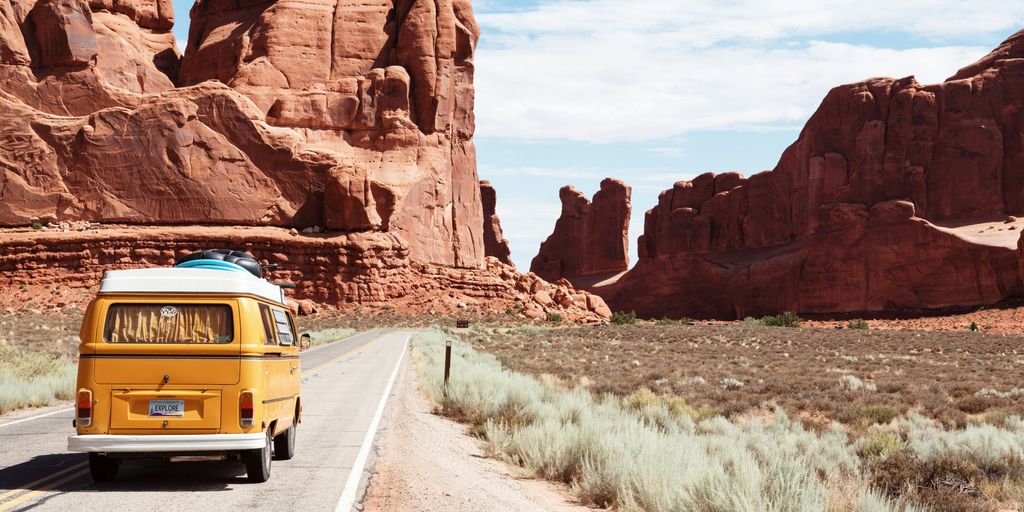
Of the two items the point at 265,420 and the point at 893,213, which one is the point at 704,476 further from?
the point at 893,213

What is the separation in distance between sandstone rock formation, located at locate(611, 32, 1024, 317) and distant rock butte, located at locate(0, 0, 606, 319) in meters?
33.9

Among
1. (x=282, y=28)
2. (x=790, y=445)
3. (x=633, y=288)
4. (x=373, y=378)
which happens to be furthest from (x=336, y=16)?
(x=790, y=445)

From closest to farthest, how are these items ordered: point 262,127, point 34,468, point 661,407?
1. point 34,468
2. point 661,407
3. point 262,127

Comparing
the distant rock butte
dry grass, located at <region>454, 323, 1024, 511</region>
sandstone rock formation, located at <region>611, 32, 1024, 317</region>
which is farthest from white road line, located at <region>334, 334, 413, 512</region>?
sandstone rock formation, located at <region>611, 32, 1024, 317</region>

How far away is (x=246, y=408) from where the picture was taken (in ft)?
29.5

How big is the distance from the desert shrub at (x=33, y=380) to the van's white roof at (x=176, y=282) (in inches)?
316

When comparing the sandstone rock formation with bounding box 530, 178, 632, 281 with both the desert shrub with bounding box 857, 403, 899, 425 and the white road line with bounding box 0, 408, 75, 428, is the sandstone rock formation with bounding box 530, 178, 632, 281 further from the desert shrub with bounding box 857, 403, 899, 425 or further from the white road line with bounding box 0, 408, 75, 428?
the white road line with bounding box 0, 408, 75, 428

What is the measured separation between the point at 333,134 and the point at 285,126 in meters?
3.88

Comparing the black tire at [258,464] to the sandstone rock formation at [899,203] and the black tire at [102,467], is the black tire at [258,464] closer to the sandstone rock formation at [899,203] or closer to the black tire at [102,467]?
the black tire at [102,467]

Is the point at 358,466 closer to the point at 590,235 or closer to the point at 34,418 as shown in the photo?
the point at 34,418

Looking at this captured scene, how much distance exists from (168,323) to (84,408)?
1.07 metres

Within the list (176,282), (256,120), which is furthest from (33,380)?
(256,120)

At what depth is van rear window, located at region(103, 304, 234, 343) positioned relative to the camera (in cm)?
912

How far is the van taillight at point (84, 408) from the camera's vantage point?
28.9 feet
